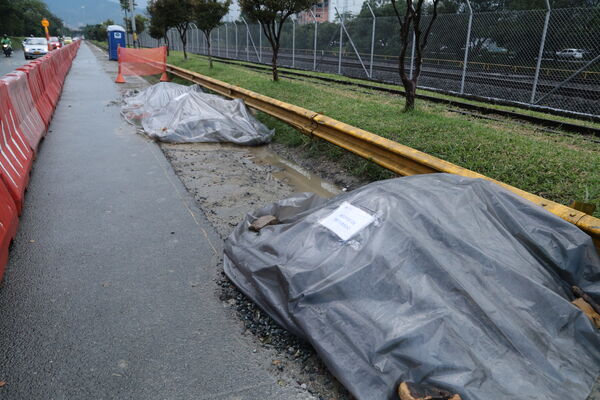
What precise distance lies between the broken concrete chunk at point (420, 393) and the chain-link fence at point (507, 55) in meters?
10.6

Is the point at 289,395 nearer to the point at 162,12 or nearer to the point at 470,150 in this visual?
the point at 470,150

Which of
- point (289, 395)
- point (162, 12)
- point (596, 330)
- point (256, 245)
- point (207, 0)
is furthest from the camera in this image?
point (162, 12)

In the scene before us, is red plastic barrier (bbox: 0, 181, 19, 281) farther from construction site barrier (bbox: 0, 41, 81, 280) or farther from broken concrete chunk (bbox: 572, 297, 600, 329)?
broken concrete chunk (bbox: 572, 297, 600, 329)

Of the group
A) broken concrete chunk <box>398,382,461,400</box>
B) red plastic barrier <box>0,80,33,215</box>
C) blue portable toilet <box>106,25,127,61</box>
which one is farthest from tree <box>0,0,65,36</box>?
broken concrete chunk <box>398,382,461,400</box>

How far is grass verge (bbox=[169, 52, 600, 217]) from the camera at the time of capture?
4.64 meters

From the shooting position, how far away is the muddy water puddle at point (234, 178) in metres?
4.69

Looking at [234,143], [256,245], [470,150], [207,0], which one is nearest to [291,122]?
[234,143]

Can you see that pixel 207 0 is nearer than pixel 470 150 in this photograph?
No

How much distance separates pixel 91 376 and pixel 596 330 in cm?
267

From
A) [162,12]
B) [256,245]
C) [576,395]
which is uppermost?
[162,12]

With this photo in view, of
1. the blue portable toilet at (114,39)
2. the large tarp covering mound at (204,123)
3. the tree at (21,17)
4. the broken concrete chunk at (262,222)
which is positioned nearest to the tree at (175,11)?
the blue portable toilet at (114,39)

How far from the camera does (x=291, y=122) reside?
7.09 m

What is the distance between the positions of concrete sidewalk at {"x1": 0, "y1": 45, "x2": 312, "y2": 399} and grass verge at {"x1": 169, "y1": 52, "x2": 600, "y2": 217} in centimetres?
277

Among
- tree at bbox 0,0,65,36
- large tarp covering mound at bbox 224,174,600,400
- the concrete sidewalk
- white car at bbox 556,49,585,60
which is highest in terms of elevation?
tree at bbox 0,0,65,36
